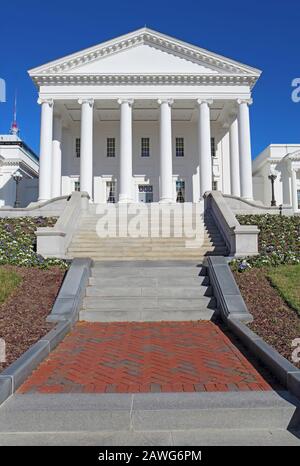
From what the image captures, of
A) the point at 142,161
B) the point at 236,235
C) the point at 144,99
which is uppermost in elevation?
the point at 144,99

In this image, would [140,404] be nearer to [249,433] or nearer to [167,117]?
[249,433]

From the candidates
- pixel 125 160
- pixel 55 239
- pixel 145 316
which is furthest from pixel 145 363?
pixel 125 160

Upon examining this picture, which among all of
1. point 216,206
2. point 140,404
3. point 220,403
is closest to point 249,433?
point 220,403

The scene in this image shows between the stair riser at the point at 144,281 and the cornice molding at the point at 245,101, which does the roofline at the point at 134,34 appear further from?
the stair riser at the point at 144,281

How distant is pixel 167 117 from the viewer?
31.8 m

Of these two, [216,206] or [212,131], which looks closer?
[216,206]

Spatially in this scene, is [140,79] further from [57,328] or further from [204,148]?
[57,328]

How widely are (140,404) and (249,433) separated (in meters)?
1.20

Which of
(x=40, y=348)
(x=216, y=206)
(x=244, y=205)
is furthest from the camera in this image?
(x=244, y=205)

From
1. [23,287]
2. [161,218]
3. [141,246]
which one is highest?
[161,218]

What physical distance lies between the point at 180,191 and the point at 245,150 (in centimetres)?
792

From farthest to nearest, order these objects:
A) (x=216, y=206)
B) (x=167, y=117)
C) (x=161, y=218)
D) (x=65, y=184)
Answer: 1. (x=65, y=184)
2. (x=167, y=117)
3. (x=161, y=218)
4. (x=216, y=206)

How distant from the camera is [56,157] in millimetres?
34000

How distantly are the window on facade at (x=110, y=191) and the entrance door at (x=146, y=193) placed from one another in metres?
2.54
